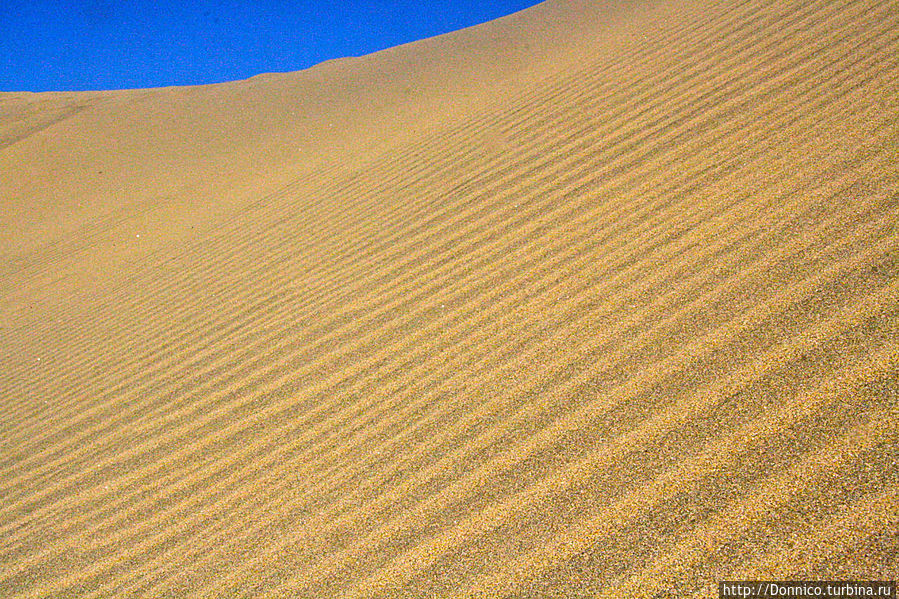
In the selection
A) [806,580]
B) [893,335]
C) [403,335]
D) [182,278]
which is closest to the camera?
[806,580]

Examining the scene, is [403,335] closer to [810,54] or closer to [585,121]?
[585,121]

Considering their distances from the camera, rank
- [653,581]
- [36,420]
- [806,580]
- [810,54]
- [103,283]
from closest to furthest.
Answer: [806,580], [653,581], [36,420], [810,54], [103,283]

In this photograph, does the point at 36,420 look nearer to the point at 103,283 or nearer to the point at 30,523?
the point at 30,523

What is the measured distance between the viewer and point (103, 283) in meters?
6.14

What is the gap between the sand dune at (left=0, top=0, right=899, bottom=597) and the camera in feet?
5.75

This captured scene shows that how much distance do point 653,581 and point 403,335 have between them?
181 cm

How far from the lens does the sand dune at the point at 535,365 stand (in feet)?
5.75

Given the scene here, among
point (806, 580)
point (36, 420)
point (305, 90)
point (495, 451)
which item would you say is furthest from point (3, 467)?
point (305, 90)

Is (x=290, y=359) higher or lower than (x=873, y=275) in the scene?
higher

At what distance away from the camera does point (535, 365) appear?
2547 mm

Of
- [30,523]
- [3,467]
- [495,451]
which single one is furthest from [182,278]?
[495,451]

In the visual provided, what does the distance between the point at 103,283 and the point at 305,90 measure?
10891 mm

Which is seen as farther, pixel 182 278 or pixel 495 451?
pixel 182 278

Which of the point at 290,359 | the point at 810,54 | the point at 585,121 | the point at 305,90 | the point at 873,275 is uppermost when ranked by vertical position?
the point at 305,90
